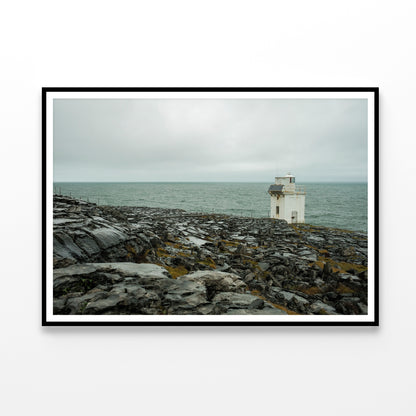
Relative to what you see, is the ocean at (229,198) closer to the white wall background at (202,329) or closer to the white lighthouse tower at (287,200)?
the white lighthouse tower at (287,200)

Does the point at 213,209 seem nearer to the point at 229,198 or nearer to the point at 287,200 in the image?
the point at 229,198

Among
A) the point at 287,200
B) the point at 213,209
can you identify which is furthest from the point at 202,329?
the point at 287,200

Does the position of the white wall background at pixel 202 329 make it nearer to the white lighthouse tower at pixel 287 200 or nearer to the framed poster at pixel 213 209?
the framed poster at pixel 213 209

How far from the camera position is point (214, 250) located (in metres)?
2.71

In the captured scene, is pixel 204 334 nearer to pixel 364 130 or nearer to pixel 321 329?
pixel 321 329

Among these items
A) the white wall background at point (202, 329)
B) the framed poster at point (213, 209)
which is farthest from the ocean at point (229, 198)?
the white wall background at point (202, 329)

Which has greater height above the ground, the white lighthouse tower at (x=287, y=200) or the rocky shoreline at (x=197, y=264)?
the white lighthouse tower at (x=287, y=200)

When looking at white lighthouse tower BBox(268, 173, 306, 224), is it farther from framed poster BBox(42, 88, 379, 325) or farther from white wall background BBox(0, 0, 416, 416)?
white wall background BBox(0, 0, 416, 416)

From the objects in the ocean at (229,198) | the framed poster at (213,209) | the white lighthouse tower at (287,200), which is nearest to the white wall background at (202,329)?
the framed poster at (213,209)

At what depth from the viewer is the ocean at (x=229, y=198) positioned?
2.65 metres

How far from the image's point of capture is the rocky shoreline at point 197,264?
2.63m

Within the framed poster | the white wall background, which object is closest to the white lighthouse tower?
the framed poster

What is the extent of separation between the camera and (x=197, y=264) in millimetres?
2688
